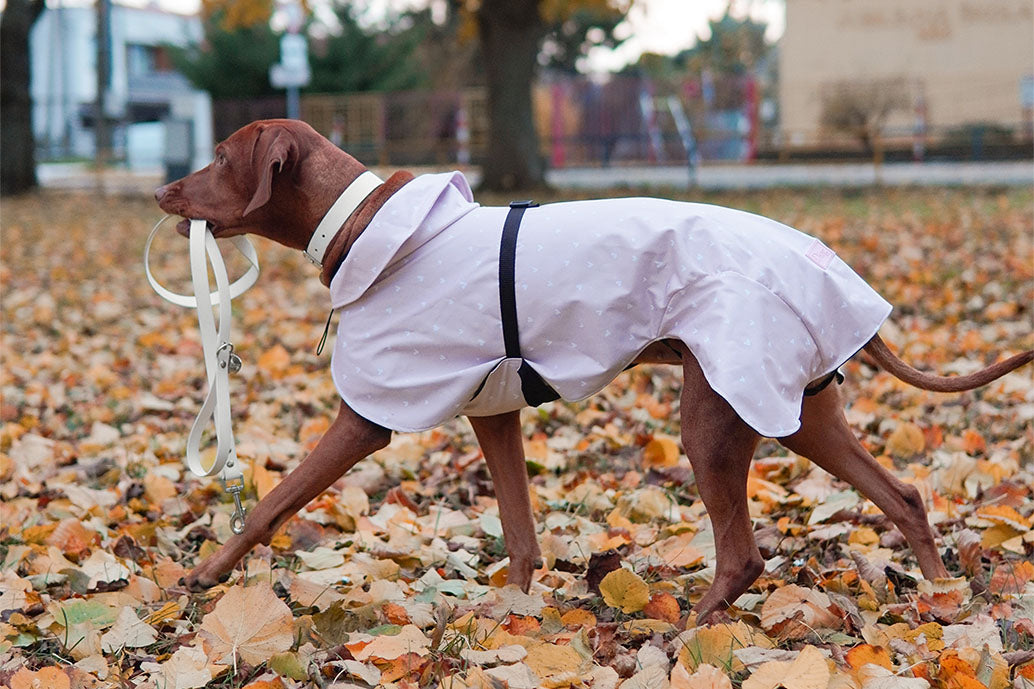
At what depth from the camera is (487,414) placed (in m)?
3.30

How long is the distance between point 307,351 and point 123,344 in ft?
4.07

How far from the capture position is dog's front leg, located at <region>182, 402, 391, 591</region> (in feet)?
10.3

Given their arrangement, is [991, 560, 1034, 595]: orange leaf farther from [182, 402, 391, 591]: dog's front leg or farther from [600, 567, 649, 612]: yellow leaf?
[182, 402, 391, 591]: dog's front leg

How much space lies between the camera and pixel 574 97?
32062 mm

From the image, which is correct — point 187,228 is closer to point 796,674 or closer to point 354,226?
point 354,226

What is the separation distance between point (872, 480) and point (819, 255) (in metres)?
0.67

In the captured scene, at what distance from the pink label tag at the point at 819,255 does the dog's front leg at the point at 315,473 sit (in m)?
1.19

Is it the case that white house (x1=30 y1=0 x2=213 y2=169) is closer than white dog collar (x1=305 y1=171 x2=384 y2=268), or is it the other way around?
white dog collar (x1=305 y1=171 x2=384 y2=268)

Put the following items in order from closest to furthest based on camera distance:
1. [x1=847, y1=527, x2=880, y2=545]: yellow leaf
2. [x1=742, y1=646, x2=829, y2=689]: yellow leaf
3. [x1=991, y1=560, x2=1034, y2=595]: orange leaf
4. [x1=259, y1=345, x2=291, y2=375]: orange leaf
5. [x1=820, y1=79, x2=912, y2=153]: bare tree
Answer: [x1=742, y1=646, x2=829, y2=689]: yellow leaf
[x1=991, y1=560, x2=1034, y2=595]: orange leaf
[x1=847, y1=527, x2=880, y2=545]: yellow leaf
[x1=259, y1=345, x2=291, y2=375]: orange leaf
[x1=820, y1=79, x2=912, y2=153]: bare tree

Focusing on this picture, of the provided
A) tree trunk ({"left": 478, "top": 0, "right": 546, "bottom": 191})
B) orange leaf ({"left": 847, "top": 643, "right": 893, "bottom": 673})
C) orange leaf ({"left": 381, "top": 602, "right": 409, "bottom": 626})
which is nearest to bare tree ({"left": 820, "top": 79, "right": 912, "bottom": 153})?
tree trunk ({"left": 478, "top": 0, "right": 546, "bottom": 191})

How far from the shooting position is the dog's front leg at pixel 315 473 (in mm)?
3129

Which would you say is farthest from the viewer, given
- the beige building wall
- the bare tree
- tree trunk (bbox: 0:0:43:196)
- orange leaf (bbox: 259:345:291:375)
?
the bare tree

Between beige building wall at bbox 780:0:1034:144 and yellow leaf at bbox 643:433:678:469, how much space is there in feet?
80.3

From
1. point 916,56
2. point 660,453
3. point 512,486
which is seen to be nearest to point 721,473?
point 512,486
